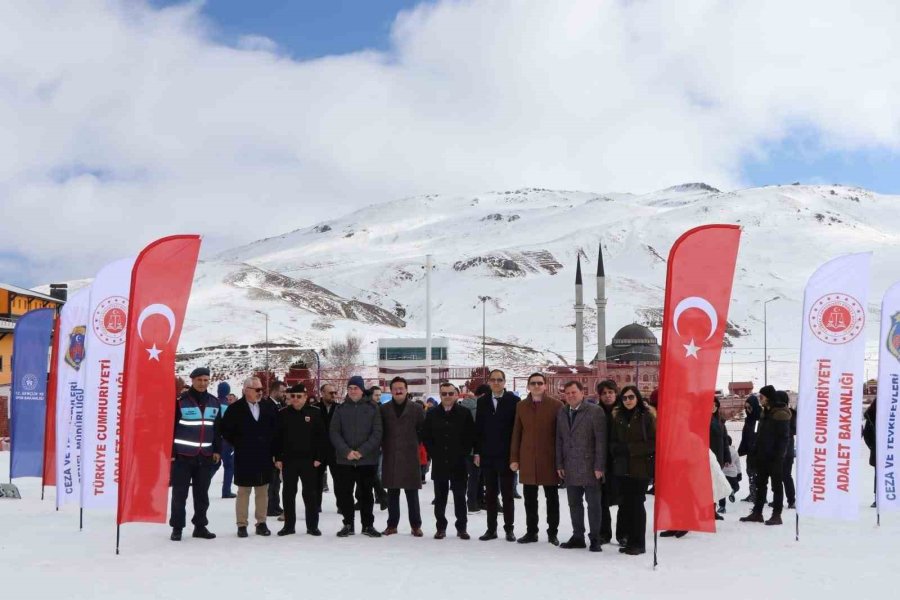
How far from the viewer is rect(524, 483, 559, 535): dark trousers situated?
33.7 feet

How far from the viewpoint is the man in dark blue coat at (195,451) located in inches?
413

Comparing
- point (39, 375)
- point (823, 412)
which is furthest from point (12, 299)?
point (823, 412)

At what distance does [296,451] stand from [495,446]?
2.21m

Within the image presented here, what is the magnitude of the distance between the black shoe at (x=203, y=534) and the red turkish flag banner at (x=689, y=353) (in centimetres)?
479

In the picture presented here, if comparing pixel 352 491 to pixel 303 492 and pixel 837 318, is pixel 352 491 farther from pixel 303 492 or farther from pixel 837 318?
pixel 837 318

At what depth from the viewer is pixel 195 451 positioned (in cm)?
1060

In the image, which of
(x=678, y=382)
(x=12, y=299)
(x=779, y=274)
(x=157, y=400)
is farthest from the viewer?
(x=779, y=274)

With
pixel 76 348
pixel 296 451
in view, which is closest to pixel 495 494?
pixel 296 451

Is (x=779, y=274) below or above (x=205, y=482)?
above

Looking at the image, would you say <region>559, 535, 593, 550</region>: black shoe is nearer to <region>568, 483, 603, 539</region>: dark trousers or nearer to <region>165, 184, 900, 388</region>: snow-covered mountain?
<region>568, 483, 603, 539</region>: dark trousers

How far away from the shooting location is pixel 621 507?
10336 mm

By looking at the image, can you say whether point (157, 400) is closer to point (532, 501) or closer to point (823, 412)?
point (532, 501)

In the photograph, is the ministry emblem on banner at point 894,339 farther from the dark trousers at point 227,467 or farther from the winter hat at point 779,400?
the dark trousers at point 227,467

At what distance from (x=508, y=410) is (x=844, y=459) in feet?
12.2
